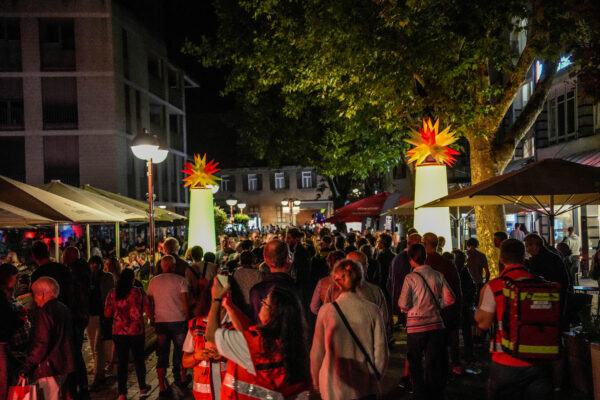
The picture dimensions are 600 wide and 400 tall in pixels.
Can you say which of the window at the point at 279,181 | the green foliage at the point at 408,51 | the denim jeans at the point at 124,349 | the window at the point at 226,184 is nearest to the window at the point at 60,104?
the green foliage at the point at 408,51

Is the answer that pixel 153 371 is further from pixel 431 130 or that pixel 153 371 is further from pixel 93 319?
pixel 431 130

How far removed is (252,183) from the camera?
6844 cm

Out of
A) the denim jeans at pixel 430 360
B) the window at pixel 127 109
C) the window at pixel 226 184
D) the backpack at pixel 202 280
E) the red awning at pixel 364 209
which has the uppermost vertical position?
the window at pixel 127 109

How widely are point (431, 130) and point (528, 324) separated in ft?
24.4

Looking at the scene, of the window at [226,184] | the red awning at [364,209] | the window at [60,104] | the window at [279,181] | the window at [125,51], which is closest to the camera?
the red awning at [364,209]

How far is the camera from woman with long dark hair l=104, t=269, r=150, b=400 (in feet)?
24.9

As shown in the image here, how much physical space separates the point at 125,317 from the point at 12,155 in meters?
30.4

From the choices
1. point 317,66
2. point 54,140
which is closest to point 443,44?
point 317,66

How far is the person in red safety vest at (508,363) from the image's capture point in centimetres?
482

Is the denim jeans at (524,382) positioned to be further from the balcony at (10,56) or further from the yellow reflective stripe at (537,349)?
the balcony at (10,56)

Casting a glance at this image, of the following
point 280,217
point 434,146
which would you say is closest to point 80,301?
point 434,146

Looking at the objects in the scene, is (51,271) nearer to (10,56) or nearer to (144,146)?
(144,146)

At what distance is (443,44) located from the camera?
12.5 metres

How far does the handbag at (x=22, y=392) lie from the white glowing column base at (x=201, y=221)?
8.34m
